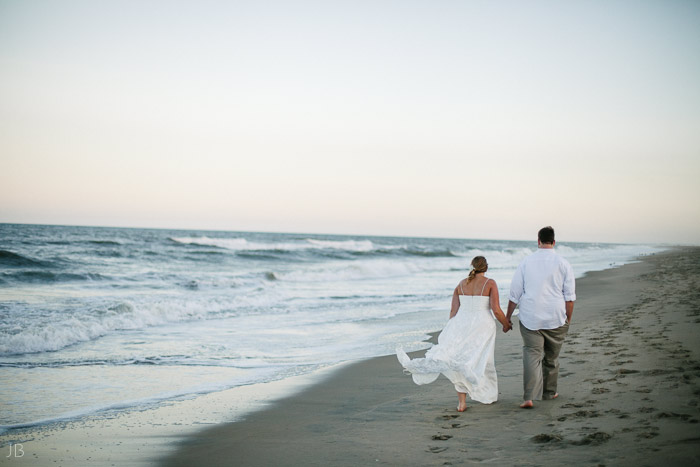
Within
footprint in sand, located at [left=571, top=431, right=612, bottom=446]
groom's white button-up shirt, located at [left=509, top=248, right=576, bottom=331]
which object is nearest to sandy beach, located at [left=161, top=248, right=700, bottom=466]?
footprint in sand, located at [left=571, top=431, right=612, bottom=446]

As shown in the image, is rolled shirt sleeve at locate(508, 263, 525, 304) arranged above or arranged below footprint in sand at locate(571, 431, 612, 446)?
above

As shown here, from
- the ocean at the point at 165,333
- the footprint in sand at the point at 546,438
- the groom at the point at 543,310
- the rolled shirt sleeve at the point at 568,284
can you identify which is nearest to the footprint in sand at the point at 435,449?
the footprint in sand at the point at 546,438

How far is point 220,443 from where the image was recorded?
4.62 meters

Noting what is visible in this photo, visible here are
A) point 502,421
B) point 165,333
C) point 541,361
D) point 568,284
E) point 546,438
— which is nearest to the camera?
point 546,438

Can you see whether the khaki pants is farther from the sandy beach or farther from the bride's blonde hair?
the bride's blonde hair

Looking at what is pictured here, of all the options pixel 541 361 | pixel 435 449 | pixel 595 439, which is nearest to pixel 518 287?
pixel 541 361

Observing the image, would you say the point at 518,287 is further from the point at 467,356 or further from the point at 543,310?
the point at 467,356

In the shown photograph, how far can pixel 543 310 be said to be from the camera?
4.96 meters

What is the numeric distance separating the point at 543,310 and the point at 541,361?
1.81 feet

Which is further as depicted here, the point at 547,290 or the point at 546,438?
the point at 547,290

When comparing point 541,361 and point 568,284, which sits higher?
point 568,284

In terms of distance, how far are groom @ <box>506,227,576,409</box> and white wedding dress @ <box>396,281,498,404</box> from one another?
1.03ft

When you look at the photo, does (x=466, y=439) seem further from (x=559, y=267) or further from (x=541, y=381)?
(x=559, y=267)

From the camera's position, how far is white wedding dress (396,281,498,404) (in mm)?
4977
